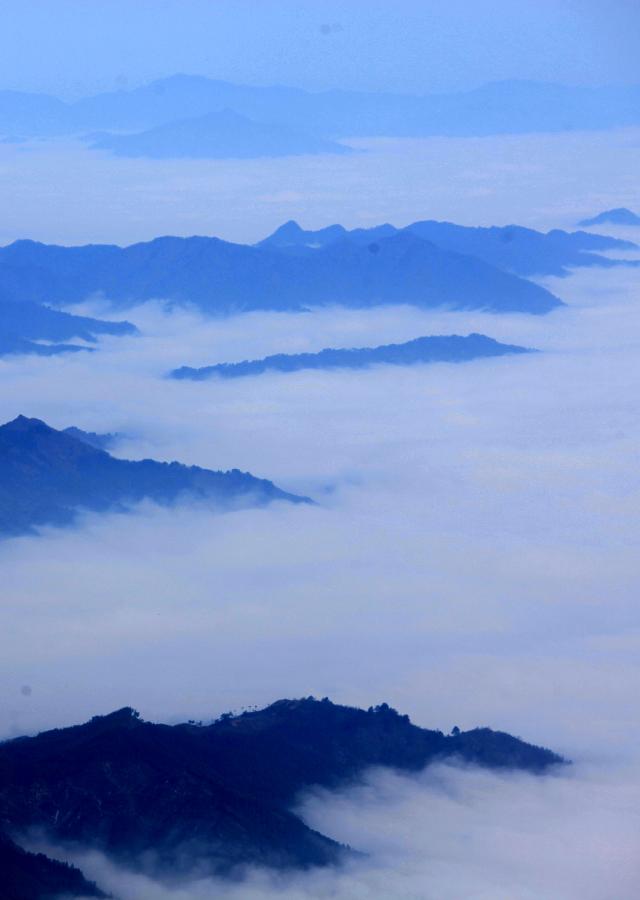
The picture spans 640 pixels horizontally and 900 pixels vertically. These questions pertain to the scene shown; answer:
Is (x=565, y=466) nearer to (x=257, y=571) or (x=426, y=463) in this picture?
(x=426, y=463)

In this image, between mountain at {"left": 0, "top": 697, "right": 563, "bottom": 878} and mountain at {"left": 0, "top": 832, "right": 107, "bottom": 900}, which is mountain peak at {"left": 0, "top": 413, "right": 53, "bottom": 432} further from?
mountain at {"left": 0, "top": 832, "right": 107, "bottom": 900}

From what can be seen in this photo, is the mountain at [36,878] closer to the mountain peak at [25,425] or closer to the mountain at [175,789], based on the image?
the mountain at [175,789]

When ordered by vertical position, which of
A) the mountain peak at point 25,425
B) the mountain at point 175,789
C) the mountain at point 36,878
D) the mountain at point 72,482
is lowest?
the mountain at point 36,878

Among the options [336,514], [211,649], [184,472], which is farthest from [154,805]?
[336,514]

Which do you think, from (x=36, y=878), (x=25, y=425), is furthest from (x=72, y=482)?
(x=36, y=878)

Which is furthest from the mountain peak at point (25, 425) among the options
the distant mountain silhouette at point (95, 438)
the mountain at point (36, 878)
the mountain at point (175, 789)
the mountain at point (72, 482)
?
the mountain at point (36, 878)

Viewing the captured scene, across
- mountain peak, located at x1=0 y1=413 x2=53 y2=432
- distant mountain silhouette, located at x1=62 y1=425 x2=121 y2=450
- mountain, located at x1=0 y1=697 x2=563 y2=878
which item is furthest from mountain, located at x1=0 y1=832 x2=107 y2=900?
distant mountain silhouette, located at x1=62 y1=425 x2=121 y2=450
